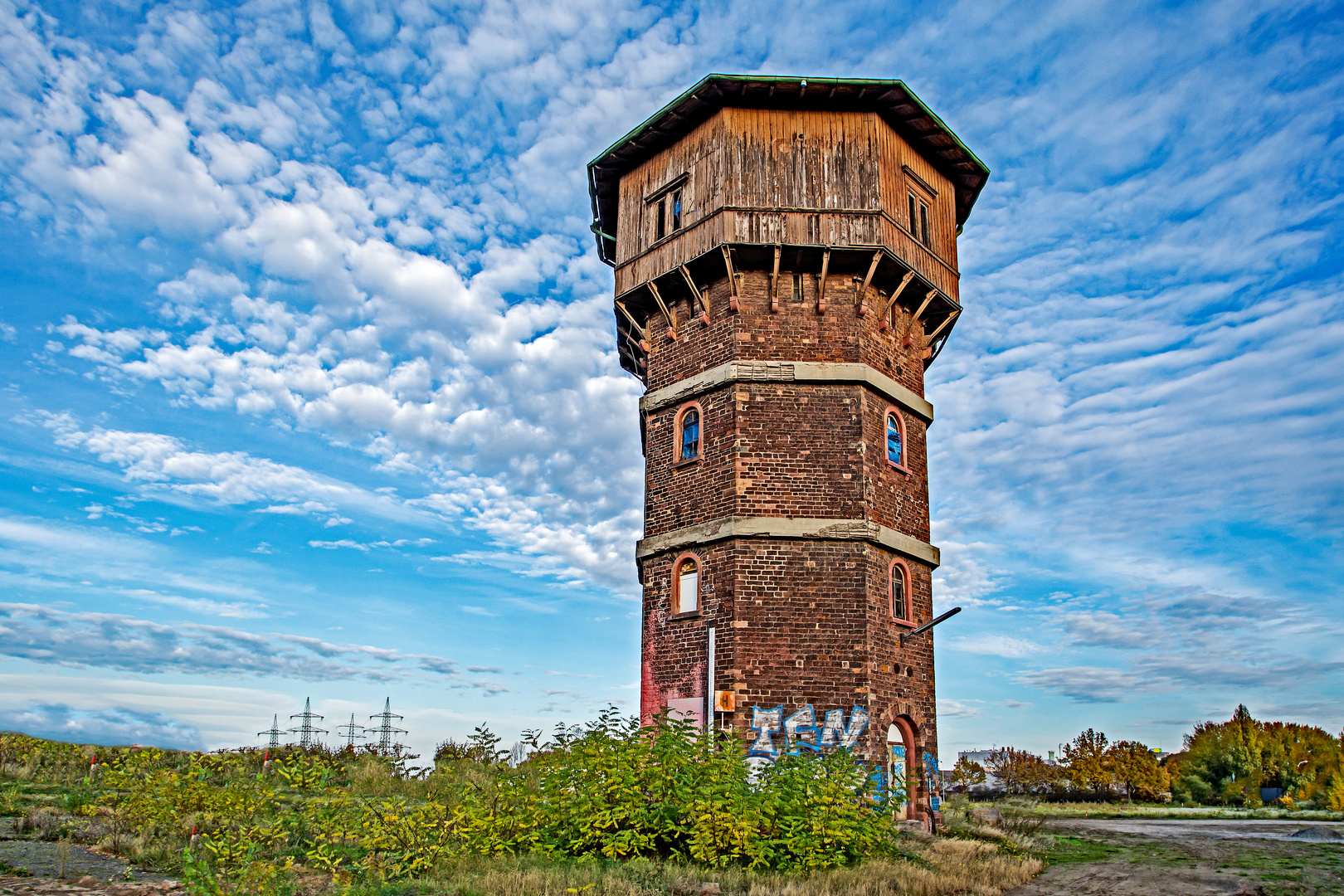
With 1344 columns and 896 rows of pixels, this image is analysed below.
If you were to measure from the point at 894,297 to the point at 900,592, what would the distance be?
654 cm

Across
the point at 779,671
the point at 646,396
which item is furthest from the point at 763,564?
the point at 646,396

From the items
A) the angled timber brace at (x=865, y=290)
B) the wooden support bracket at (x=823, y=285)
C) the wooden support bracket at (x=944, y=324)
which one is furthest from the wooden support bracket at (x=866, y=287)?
the wooden support bracket at (x=944, y=324)

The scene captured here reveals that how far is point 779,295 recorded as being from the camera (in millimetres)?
19250

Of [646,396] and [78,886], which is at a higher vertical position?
[646,396]

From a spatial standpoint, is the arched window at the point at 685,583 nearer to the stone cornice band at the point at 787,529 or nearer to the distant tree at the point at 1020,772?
the stone cornice band at the point at 787,529

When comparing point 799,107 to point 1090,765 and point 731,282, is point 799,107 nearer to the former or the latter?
point 731,282

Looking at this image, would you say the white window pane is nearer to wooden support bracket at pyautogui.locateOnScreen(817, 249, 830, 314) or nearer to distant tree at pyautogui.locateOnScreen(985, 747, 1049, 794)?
wooden support bracket at pyautogui.locateOnScreen(817, 249, 830, 314)

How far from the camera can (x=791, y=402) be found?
1845 centimetres

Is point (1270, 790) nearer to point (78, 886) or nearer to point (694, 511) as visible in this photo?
point (694, 511)

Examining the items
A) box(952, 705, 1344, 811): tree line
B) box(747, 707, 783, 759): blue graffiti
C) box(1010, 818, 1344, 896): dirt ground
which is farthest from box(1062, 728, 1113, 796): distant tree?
box(747, 707, 783, 759): blue graffiti

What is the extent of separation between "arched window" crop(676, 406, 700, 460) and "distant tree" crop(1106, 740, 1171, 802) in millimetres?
32766

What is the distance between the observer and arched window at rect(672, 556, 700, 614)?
18.1 metres

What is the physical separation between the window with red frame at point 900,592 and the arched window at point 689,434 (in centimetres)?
487

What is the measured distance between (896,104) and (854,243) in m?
3.66
